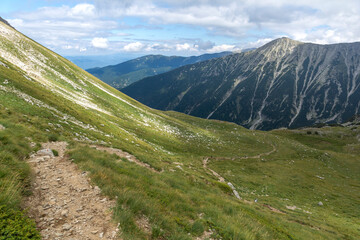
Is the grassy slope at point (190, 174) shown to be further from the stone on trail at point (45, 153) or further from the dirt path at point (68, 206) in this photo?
the stone on trail at point (45, 153)

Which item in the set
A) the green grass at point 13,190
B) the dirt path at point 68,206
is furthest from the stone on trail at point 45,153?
the dirt path at point 68,206

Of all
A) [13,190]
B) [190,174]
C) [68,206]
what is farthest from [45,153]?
[190,174]

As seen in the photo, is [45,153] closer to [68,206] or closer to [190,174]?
[68,206]

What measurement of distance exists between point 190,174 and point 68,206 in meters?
17.9

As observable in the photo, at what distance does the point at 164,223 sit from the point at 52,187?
17.7 ft

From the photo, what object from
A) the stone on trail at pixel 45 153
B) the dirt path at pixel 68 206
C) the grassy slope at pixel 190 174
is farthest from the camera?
the stone on trail at pixel 45 153

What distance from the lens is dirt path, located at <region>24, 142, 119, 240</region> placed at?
618 centimetres

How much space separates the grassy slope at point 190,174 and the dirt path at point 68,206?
1.76 feet

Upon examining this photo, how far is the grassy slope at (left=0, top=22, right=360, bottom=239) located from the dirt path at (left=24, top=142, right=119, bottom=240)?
1.76ft

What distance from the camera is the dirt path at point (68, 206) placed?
618 centimetres

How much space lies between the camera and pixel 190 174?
23.8 m

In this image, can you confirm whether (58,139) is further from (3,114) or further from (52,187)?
(52,187)

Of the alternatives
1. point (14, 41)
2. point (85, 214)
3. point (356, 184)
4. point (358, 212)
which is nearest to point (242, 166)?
point (358, 212)

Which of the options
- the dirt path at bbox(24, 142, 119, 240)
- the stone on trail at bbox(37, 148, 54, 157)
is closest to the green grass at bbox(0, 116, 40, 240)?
Answer: the dirt path at bbox(24, 142, 119, 240)
